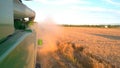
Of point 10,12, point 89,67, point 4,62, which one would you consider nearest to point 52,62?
point 89,67

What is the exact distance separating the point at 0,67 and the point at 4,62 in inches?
3.4

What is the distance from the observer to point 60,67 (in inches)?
369

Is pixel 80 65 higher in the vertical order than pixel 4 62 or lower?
lower

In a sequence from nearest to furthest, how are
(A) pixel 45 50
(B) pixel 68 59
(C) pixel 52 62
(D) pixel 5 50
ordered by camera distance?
(D) pixel 5 50, (C) pixel 52 62, (B) pixel 68 59, (A) pixel 45 50

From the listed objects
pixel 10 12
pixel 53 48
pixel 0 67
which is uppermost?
pixel 10 12

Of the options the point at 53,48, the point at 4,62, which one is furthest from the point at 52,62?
the point at 4,62

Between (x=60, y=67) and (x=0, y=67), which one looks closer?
(x=0, y=67)

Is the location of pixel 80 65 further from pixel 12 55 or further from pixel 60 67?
pixel 12 55

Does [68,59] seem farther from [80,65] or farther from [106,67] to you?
[106,67]

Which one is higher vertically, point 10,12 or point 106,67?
point 10,12

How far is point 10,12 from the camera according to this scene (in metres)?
1.85

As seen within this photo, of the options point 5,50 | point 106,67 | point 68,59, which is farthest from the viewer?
point 68,59

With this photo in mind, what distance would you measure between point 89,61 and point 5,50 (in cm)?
820

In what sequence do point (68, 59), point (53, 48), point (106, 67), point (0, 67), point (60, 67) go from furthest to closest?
point (53, 48) → point (68, 59) → point (60, 67) → point (106, 67) → point (0, 67)
